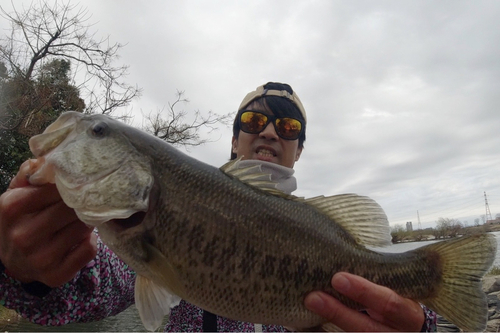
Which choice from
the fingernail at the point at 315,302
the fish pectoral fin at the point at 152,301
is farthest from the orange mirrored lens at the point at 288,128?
the fish pectoral fin at the point at 152,301

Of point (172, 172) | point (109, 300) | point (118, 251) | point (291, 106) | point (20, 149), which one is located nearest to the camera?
point (118, 251)

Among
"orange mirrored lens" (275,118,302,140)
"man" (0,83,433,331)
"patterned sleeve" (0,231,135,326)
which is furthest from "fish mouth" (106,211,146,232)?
"orange mirrored lens" (275,118,302,140)

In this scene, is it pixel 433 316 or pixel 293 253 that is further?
pixel 433 316

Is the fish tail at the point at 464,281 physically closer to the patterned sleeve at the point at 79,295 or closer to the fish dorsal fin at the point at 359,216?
the fish dorsal fin at the point at 359,216

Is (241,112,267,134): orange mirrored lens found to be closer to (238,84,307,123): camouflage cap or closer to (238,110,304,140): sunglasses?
(238,110,304,140): sunglasses

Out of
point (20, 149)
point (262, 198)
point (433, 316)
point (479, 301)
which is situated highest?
point (20, 149)

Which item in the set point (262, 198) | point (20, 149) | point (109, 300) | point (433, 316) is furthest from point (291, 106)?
point (20, 149)

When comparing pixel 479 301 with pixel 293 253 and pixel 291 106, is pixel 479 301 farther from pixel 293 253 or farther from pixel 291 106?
pixel 291 106

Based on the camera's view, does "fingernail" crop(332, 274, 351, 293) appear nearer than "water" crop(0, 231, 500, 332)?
Yes
